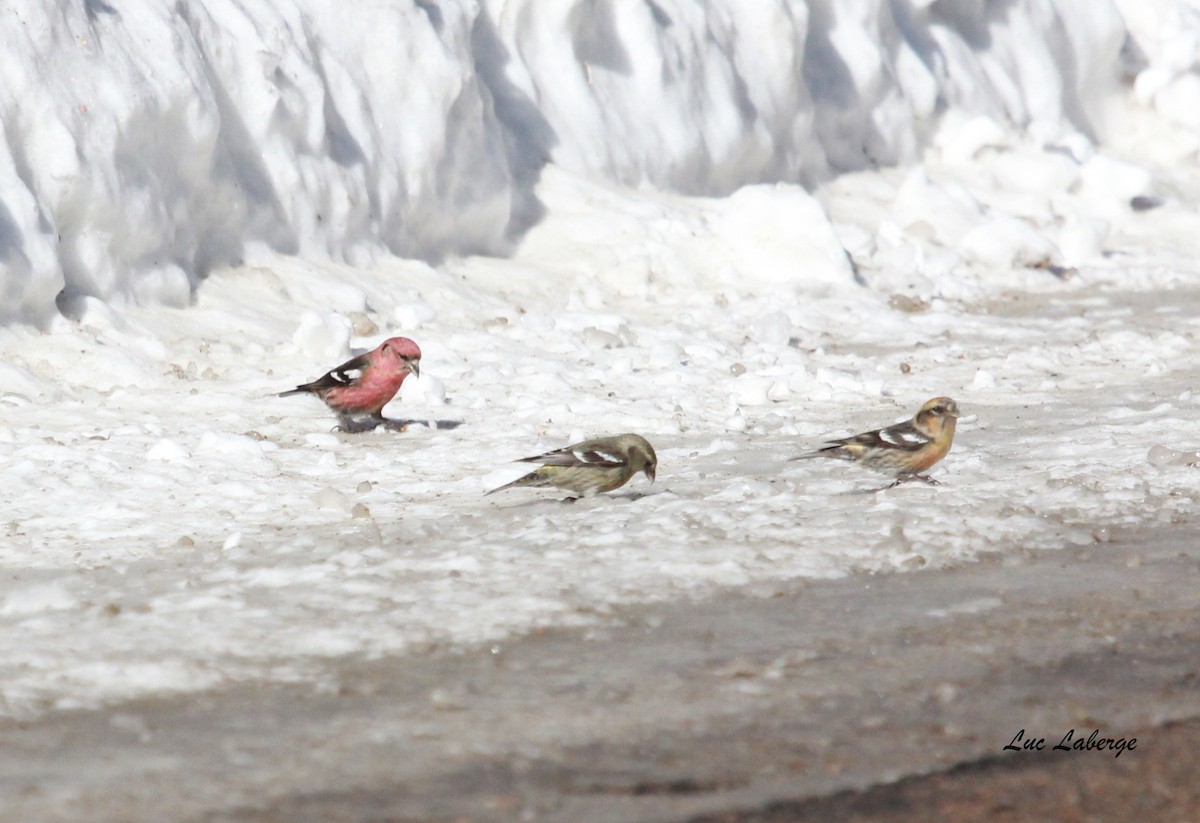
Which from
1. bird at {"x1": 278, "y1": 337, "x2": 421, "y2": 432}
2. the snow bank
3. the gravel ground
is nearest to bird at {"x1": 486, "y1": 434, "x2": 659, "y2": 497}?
the gravel ground

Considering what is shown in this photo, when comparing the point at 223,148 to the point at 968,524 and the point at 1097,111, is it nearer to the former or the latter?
the point at 968,524

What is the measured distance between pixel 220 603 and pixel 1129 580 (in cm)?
291

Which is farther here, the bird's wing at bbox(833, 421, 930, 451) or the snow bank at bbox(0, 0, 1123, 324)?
the snow bank at bbox(0, 0, 1123, 324)

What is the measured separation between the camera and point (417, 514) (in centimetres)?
675

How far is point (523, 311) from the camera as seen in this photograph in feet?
39.3

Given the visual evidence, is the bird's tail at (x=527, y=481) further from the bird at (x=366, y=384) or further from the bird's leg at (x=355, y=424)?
the bird's leg at (x=355, y=424)

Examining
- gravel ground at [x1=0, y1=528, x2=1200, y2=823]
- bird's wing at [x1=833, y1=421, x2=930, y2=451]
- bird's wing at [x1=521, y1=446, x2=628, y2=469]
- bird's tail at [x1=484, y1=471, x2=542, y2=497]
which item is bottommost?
bird's wing at [x1=833, y1=421, x2=930, y2=451]

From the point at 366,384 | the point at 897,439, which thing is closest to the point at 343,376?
the point at 366,384

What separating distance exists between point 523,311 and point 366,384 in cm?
357

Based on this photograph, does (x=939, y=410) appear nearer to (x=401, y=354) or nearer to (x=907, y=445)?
(x=907, y=445)

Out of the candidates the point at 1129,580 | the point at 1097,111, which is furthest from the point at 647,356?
the point at 1097,111

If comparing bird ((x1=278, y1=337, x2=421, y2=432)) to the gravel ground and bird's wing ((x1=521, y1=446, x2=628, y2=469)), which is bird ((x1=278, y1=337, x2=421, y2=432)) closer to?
bird's wing ((x1=521, y1=446, x2=628, y2=469))

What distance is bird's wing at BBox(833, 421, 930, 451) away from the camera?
7.05 m

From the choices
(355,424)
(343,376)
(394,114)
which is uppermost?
(394,114)
